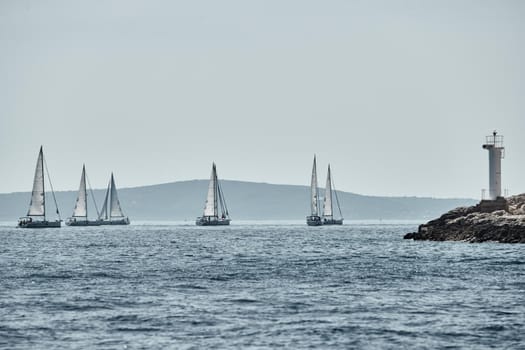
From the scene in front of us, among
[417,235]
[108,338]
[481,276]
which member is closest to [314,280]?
[481,276]

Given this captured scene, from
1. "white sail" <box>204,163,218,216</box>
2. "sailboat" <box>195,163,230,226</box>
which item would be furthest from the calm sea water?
"sailboat" <box>195,163,230,226</box>

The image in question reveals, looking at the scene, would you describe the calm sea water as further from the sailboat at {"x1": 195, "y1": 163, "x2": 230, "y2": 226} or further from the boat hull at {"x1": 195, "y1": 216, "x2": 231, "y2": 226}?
the boat hull at {"x1": 195, "y1": 216, "x2": 231, "y2": 226}

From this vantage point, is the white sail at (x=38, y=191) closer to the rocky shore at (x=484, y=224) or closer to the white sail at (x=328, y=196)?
the white sail at (x=328, y=196)

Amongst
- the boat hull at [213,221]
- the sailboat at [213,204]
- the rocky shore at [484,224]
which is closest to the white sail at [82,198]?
the sailboat at [213,204]

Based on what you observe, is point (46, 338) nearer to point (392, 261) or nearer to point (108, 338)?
point (108, 338)

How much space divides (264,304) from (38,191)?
127 metres

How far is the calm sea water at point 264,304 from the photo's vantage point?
29125 mm

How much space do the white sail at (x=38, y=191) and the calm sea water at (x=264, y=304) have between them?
95.5 meters

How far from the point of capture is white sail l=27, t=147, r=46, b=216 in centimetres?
15625

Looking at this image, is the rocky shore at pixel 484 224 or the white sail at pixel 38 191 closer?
the rocky shore at pixel 484 224

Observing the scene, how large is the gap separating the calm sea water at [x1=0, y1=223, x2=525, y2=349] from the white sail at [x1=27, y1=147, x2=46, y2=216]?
9550cm

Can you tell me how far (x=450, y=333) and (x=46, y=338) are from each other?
1255 cm

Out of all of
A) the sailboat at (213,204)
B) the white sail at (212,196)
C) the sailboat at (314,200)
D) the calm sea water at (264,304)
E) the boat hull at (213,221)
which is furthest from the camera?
the boat hull at (213,221)

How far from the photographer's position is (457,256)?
67.3 m
